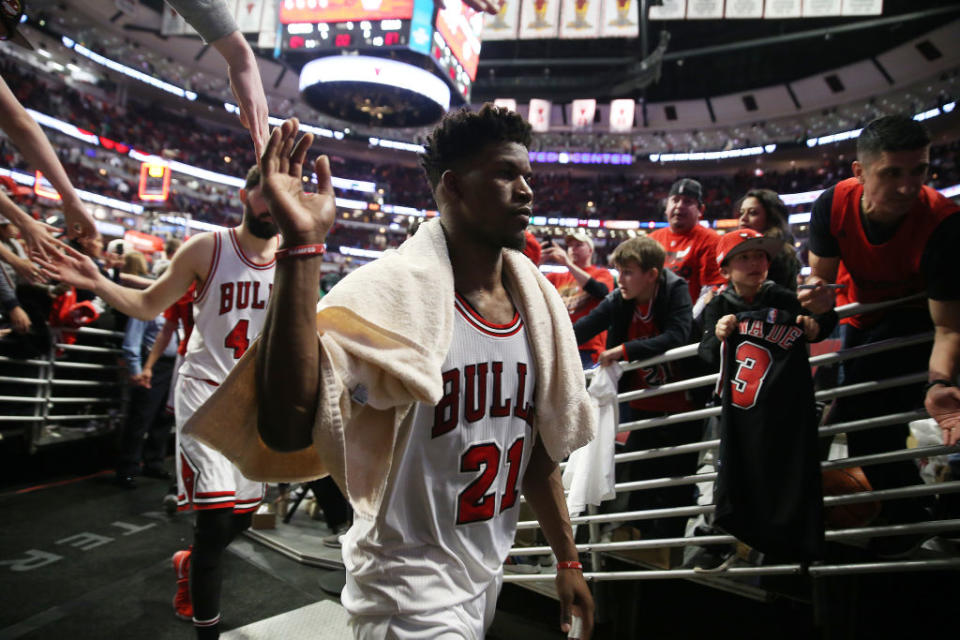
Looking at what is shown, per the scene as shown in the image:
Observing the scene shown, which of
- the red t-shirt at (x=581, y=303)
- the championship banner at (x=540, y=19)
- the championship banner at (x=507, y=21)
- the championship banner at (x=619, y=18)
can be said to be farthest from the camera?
the championship banner at (x=507, y=21)

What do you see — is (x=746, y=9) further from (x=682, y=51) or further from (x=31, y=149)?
(x=682, y=51)

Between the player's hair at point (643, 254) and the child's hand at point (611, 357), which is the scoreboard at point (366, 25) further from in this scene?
the child's hand at point (611, 357)

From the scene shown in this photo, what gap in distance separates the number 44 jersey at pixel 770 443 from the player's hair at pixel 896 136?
0.76 m

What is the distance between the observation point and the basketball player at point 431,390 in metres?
1.14

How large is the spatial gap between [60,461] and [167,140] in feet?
94.5

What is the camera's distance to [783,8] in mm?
11023

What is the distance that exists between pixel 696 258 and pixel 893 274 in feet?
7.60

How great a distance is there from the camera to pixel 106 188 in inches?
1071

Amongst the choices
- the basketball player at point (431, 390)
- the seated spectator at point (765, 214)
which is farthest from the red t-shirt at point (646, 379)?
the basketball player at point (431, 390)

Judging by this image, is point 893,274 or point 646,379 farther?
point 646,379

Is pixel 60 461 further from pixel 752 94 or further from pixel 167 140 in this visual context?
pixel 752 94

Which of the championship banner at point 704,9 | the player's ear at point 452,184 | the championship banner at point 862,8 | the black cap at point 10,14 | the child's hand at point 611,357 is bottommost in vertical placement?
the child's hand at point 611,357

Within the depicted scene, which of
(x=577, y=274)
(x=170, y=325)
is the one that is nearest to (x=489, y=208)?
(x=577, y=274)

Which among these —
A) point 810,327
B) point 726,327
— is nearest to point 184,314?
point 726,327
